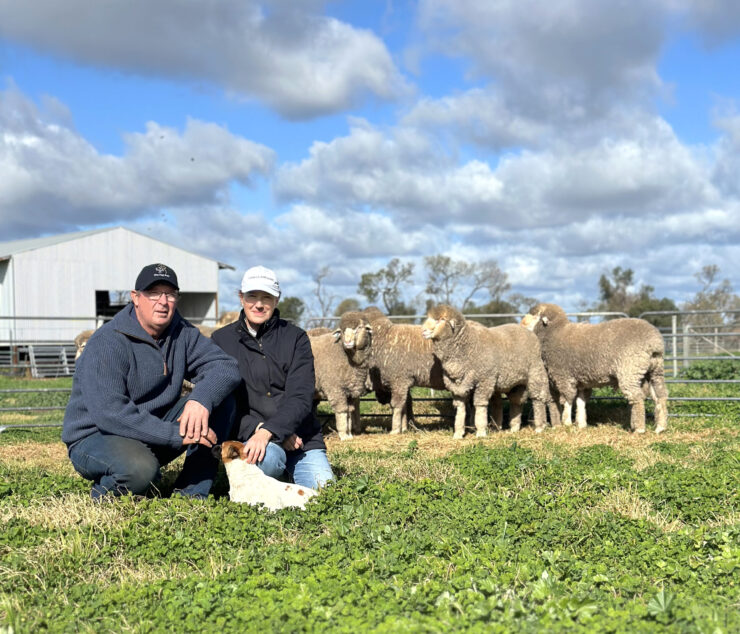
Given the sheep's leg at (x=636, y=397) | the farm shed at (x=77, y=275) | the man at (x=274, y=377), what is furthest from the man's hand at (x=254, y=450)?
the farm shed at (x=77, y=275)

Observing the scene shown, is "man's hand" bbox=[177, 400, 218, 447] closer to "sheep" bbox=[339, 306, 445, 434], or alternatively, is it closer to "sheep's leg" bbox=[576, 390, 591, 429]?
"sheep" bbox=[339, 306, 445, 434]

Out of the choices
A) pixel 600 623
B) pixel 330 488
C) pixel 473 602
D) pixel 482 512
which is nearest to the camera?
pixel 600 623

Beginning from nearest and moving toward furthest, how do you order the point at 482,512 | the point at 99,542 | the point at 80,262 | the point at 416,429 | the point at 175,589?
the point at 175,589 < the point at 99,542 < the point at 482,512 < the point at 416,429 < the point at 80,262

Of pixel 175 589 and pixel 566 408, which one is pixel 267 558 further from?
pixel 566 408

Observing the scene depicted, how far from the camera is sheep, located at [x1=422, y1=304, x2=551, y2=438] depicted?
1109 centimetres

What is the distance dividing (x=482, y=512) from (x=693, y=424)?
24.5 ft

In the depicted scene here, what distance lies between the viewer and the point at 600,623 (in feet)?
10.8

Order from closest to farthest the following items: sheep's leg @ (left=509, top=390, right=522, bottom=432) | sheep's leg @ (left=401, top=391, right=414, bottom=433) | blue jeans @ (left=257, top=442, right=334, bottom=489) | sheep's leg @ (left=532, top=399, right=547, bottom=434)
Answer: blue jeans @ (left=257, top=442, right=334, bottom=489)
sheep's leg @ (left=532, top=399, right=547, bottom=434)
sheep's leg @ (left=509, top=390, right=522, bottom=432)
sheep's leg @ (left=401, top=391, right=414, bottom=433)

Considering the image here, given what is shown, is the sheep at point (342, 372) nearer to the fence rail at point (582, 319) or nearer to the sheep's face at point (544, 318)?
the fence rail at point (582, 319)

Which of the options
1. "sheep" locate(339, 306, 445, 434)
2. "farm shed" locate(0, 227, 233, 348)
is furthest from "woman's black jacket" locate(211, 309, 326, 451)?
"farm shed" locate(0, 227, 233, 348)

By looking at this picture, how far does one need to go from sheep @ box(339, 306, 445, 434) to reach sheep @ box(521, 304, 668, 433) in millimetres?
2003

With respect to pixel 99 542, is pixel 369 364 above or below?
above

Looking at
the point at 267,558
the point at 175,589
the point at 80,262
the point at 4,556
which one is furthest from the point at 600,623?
the point at 80,262

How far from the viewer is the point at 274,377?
20.1 ft
